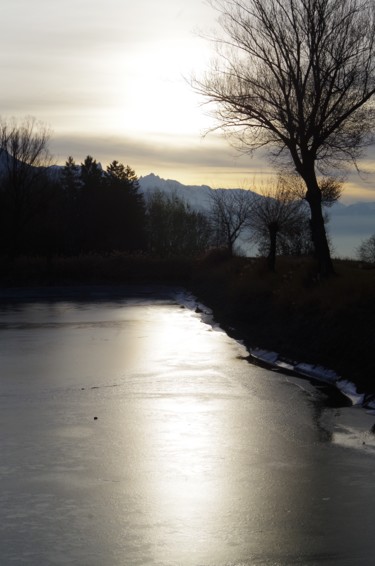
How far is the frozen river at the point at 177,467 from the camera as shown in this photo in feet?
22.9

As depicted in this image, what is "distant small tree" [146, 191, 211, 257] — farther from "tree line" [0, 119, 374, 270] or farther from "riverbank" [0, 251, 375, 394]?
"riverbank" [0, 251, 375, 394]

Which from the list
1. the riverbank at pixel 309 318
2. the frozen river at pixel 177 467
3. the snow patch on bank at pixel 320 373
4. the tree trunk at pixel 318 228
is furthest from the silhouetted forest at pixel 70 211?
the frozen river at pixel 177 467

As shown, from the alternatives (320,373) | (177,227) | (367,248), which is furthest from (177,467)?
(367,248)

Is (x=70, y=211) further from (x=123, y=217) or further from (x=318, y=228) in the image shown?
(x=318, y=228)

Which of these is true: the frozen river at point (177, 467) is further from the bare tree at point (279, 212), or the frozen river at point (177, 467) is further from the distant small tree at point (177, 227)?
the distant small tree at point (177, 227)

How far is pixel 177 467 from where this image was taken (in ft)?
31.6

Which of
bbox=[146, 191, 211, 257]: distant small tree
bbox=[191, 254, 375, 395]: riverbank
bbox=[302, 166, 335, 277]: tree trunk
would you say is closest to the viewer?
bbox=[191, 254, 375, 395]: riverbank

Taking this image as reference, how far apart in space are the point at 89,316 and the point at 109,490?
23.8 meters

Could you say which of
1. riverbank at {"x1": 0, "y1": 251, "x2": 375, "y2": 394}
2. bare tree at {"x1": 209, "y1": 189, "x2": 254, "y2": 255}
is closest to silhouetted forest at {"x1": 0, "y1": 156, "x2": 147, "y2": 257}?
bare tree at {"x1": 209, "y1": 189, "x2": 254, "y2": 255}

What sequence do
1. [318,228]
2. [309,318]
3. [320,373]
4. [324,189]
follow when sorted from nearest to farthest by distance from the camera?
[320,373]
[309,318]
[318,228]
[324,189]

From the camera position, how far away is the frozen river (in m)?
6.98

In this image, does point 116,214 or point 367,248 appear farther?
point 367,248

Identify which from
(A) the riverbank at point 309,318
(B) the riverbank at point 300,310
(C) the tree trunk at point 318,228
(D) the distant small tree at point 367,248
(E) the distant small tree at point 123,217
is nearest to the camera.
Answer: (A) the riverbank at point 309,318

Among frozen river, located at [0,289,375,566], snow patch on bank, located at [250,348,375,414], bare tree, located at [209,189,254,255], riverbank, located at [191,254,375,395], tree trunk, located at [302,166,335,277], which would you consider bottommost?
frozen river, located at [0,289,375,566]
